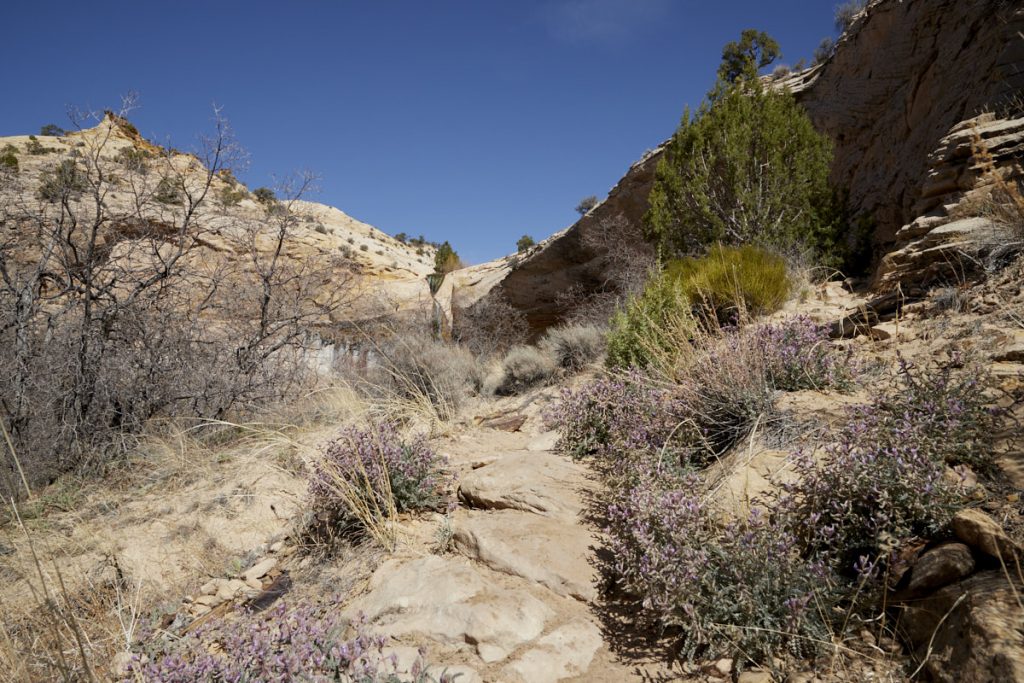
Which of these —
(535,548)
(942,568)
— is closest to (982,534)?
(942,568)

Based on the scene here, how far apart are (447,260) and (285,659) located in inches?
795

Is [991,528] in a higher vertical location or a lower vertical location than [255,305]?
lower

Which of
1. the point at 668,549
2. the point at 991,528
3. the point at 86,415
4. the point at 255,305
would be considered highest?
the point at 255,305

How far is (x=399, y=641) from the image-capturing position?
1886 millimetres

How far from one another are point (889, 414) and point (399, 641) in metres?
2.33

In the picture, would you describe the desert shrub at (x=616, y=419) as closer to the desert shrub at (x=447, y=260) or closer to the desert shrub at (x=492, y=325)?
the desert shrub at (x=492, y=325)

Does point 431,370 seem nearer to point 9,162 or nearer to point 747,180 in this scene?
point 9,162

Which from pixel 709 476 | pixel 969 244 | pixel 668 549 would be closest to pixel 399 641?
pixel 668 549

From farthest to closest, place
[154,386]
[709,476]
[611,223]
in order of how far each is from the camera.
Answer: [611,223], [154,386], [709,476]

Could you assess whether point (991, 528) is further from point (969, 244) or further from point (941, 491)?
point (969, 244)

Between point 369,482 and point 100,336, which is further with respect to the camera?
point 100,336

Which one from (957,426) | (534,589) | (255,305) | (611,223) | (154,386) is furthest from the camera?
(611,223)

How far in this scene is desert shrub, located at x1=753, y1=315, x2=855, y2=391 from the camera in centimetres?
323

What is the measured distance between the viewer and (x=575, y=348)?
350 inches
